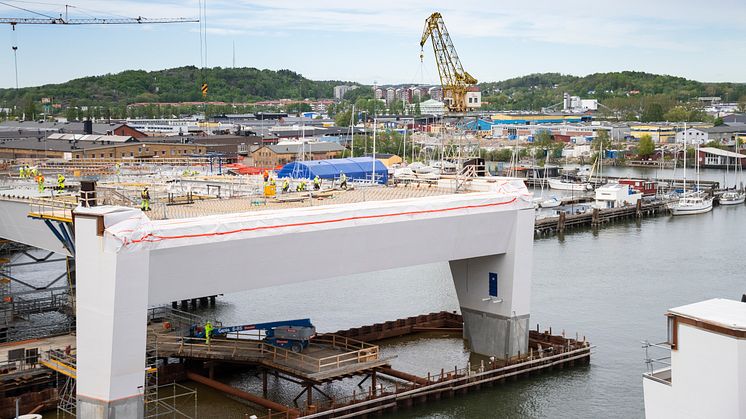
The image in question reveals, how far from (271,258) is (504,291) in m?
6.54

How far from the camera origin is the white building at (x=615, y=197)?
188 ft

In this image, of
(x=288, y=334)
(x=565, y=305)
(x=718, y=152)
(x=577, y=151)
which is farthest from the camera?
(x=577, y=151)

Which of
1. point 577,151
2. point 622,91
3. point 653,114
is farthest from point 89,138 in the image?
point 622,91

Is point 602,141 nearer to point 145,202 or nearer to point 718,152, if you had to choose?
point 718,152

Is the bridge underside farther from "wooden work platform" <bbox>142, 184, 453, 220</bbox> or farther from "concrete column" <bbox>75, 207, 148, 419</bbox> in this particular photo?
"wooden work platform" <bbox>142, 184, 453, 220</bbox>

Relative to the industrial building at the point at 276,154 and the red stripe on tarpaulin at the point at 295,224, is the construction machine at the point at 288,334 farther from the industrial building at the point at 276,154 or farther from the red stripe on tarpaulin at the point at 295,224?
the industrial building at the point at 276,154

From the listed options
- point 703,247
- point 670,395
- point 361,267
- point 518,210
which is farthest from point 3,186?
point 703,247

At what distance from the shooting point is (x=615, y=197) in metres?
57.4

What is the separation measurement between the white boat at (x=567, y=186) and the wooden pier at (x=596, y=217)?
755 cm

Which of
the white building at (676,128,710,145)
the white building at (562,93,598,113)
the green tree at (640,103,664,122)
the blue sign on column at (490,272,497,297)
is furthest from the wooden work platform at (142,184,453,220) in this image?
the white building at (562,93,598,113)

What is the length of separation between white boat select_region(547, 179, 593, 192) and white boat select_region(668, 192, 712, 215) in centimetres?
792

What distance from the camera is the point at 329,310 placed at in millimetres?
30188

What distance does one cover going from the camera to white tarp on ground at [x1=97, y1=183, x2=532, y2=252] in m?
18.1

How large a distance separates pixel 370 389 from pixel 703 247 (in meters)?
27.3
